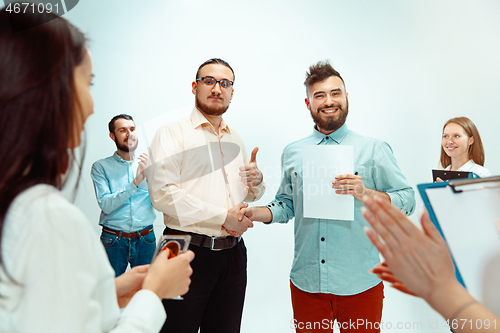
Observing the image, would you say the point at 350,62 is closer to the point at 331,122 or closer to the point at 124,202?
the point at 331,122

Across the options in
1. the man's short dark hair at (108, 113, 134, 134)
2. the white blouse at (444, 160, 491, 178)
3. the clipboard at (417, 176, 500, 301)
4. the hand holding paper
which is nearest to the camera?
the clipboard at (417, 176, 500, 301)

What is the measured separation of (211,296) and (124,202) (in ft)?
3.95

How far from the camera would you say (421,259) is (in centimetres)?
62

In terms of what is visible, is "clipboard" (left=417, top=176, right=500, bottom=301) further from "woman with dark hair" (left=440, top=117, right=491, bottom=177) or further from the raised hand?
"woman with dark hair" (left=440, top=117, right=491, bottom=177)

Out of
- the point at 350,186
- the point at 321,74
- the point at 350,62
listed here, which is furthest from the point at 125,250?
the point at 350,62

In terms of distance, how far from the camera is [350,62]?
8.93 ft

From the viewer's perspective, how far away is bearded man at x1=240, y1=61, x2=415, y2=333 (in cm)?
162

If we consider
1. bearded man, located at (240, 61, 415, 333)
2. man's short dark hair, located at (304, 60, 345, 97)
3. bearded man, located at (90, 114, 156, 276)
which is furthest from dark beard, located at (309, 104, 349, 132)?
bearded man, located at (90, 114, 156, 276)

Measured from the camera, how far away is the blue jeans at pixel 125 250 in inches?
95.0

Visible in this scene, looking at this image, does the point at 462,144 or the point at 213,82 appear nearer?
the point at 213,82

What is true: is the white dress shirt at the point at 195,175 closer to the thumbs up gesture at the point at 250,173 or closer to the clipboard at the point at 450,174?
the thumbs up gesture at the point at 250,173

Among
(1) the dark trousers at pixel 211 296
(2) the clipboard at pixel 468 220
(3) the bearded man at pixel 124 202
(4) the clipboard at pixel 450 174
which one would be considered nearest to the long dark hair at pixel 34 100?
(2) the clipboard at pixel 468 220

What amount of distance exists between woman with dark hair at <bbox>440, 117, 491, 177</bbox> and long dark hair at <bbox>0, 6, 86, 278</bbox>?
2.76 m

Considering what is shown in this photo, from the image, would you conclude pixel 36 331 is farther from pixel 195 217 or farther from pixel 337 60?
pixel 337 60
